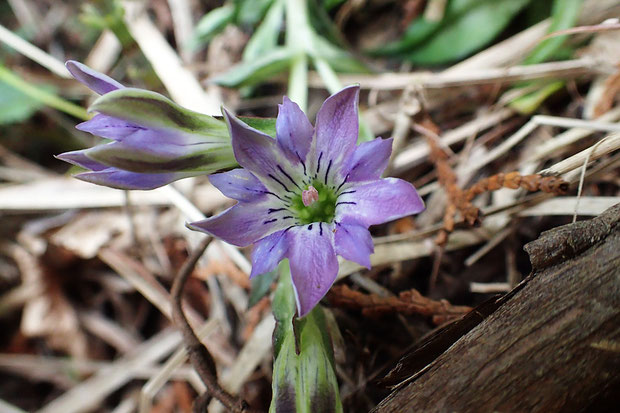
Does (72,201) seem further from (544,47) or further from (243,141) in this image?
(544,47)

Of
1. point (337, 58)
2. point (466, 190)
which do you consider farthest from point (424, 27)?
point (466, 190)

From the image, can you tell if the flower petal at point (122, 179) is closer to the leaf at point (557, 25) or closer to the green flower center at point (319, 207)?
the green flower center at point (319, 207)

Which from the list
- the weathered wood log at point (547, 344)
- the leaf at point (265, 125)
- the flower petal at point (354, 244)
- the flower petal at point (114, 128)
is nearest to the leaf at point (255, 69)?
the leaf at point (265, 125)

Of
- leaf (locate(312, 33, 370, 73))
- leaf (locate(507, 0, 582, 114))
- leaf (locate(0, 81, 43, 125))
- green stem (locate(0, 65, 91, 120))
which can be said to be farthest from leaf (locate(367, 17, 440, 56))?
leaf (locate(0, 81, 43, 125))

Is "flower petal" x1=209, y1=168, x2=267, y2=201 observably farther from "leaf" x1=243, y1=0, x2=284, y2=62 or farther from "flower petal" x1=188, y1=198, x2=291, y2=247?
"leaf" x1=243, y1=0, x2=284, y2=62

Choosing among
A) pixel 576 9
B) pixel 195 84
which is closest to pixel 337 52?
pixel 195 84

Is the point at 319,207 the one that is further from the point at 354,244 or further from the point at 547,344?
the point at 547,344
